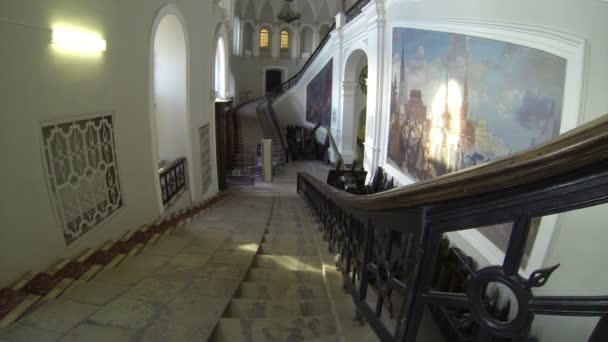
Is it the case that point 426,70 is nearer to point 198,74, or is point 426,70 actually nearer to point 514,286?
point 198,74

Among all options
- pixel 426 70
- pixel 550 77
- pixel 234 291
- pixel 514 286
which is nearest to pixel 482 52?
pixel 550 77

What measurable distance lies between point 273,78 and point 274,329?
975 inches

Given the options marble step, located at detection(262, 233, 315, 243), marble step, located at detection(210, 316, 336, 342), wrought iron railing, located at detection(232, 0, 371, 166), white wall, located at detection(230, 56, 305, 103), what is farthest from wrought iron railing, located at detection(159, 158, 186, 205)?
white wall, located at detection(230, 56, 305, 103)

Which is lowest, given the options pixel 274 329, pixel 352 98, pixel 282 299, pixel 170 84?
pixel 282 299

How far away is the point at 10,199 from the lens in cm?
245

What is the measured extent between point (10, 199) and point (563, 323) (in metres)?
4.32

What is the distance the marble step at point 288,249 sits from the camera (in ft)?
12.5

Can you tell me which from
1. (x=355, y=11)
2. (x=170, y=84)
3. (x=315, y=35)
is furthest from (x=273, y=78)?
(x=170, y=84)

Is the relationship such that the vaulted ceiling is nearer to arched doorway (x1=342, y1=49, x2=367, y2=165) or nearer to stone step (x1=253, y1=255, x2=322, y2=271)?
arched doorway (x1=342, y1=49, x2=367, y2=165)

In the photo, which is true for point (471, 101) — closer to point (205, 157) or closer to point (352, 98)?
point (205, 157)

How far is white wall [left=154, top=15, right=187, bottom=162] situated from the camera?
6.11 m

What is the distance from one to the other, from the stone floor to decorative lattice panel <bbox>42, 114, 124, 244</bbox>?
2.04 feet

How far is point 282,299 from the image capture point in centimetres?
246

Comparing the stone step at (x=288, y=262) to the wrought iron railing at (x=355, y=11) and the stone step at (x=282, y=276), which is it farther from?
the wrought iron railing at (x=355, y=11)
